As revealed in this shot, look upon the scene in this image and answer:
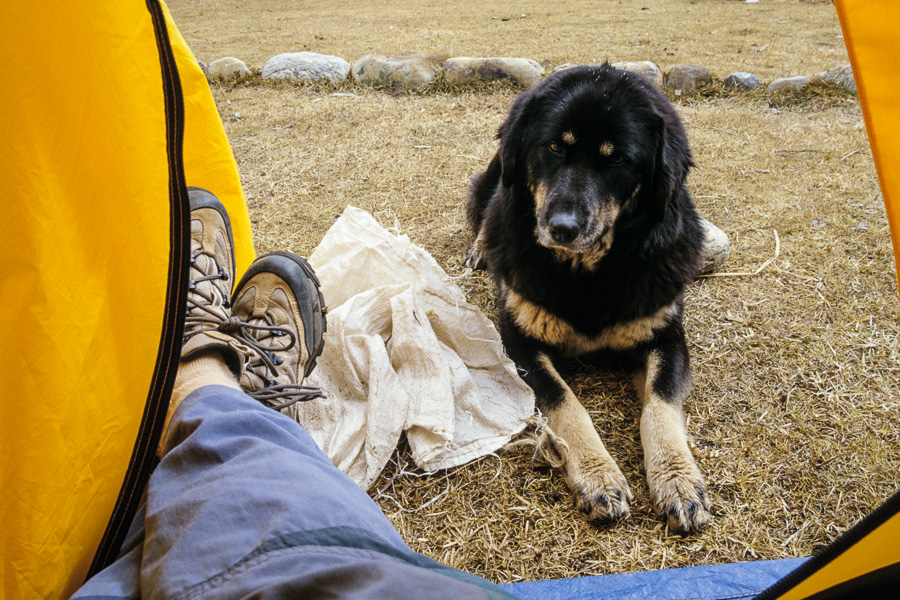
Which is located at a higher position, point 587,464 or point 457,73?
point 457,73

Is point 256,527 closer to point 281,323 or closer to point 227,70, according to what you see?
point 281,323

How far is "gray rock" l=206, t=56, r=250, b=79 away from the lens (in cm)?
654

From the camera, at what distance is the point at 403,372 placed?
7.38 feet

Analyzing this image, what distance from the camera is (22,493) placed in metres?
1.04

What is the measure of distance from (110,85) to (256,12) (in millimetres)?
13352

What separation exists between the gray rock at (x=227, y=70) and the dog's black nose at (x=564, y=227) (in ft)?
18.7

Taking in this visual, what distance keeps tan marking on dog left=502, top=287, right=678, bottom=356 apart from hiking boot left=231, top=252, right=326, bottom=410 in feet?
2.91

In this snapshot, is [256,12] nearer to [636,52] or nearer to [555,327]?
[636,52]

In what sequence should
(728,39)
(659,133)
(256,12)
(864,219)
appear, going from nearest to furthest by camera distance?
(659,133)
(864,219)
(728,39)
(256,12)

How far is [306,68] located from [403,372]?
5.40 m

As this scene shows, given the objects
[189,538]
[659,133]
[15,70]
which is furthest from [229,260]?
[659,133]

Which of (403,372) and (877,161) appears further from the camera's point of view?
(403,372)

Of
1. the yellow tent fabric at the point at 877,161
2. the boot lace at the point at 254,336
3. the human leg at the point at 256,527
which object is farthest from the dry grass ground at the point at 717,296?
the yellow tent fabric at the point at 877,161

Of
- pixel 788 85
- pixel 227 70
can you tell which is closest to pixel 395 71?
pixel 227 70
